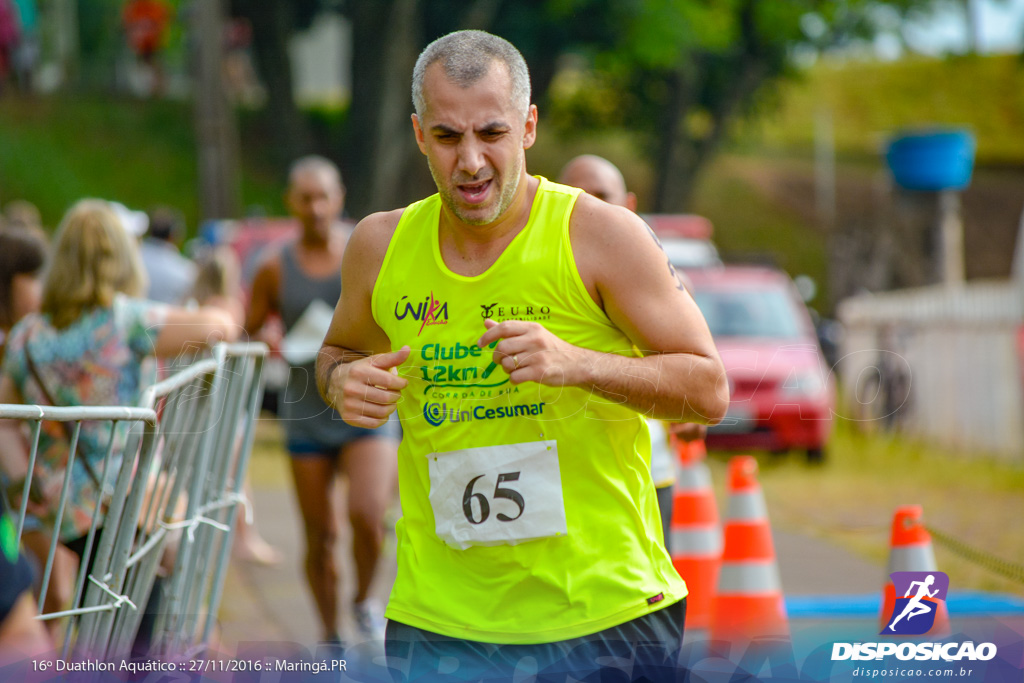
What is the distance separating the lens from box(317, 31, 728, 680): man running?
2.47 m

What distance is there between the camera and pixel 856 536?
799 centimetres

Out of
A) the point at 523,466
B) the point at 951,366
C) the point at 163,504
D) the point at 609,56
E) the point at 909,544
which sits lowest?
the point at 909,544

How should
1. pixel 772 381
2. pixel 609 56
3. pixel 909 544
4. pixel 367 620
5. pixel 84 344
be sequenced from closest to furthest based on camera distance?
pixel 909 544, pixel 84 344, pixel 367 620, pixel 772 381, pixel 609 56

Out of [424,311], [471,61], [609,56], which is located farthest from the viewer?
[609,56]

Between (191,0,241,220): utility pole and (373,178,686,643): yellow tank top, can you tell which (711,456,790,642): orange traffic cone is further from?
(191,0,241,220): utility pole

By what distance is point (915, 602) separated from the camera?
3012 mm

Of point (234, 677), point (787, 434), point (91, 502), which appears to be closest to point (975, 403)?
point (787, 434)

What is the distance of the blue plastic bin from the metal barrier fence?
490 inches

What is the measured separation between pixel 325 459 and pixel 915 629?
317cm

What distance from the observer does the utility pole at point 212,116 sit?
13766mm

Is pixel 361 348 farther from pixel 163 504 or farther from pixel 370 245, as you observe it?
pixel 163 504

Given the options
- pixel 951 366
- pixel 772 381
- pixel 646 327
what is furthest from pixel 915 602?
pixel 951 366

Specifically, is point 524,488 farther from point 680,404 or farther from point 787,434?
point 787,434

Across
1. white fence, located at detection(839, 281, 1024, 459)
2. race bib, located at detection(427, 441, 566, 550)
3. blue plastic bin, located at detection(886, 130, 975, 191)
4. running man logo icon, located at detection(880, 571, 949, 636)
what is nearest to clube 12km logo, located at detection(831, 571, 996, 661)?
running man logo icon, located at detection(880, 571, 949, 636)
